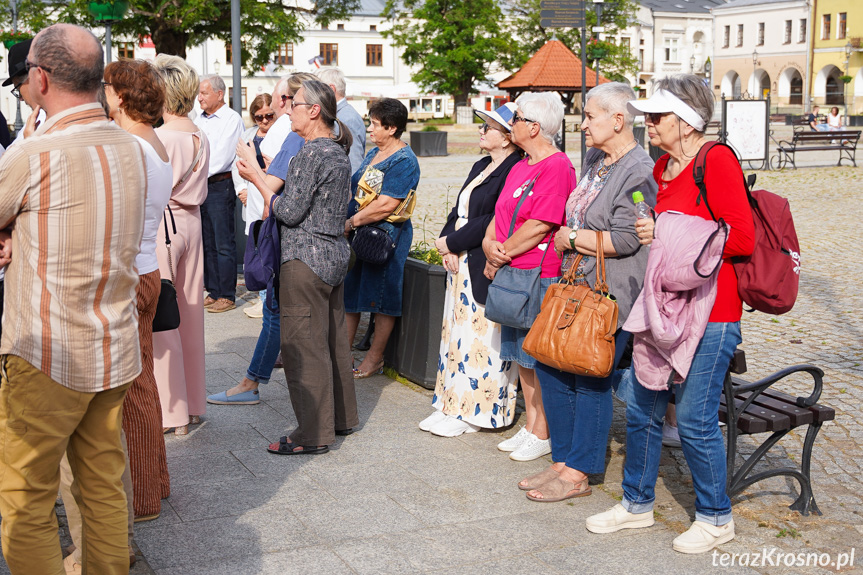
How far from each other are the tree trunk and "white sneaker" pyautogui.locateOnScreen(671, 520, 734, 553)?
25110 mm

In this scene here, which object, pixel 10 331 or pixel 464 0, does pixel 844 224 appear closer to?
pixel 10 331

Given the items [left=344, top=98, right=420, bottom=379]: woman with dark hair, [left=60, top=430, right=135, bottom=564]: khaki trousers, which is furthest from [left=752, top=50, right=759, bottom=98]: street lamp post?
[left=60, top=430, right=135, bottom=564]: khaki trousers

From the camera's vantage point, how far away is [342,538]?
411cm

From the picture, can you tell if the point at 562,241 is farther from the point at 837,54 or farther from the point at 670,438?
the point at 837,54

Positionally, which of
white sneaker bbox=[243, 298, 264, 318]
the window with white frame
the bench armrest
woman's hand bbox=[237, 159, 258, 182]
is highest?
the window with white frame

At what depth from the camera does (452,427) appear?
5527 millimetres

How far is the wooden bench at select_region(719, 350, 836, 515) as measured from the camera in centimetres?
419

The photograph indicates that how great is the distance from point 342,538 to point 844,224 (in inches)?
480

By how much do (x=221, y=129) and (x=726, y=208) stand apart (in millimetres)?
5836

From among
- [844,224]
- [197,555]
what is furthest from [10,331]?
[844,224]

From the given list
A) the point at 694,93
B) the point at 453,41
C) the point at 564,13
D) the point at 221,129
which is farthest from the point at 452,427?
the point at 453,41

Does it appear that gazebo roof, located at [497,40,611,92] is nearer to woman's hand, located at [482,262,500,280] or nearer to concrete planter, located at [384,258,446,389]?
concrete planter, located at [384,258,446,389]

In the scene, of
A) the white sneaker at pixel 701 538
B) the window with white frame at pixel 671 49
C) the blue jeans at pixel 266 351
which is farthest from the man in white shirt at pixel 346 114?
the window with white frame at pixel 671 49

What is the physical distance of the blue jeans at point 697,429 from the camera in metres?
3.87
